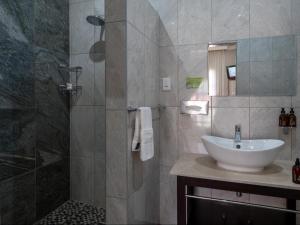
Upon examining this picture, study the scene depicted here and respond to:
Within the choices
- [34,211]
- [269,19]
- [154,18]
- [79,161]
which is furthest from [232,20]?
[34,211]

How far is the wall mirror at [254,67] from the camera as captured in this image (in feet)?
5.11

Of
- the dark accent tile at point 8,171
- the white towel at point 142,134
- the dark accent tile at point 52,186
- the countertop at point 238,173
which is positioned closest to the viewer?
the countertop at point 238,173

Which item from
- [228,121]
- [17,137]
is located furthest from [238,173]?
[17,137]

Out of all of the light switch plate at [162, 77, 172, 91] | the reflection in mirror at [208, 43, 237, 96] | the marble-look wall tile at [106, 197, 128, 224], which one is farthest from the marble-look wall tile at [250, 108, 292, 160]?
the marble-look wall tile at [106, 197, 128, 224]

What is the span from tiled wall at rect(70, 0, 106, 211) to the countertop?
27.0 inches

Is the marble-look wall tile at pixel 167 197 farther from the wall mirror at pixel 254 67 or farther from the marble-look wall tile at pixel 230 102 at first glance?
the wall mirror at pixel 254 67

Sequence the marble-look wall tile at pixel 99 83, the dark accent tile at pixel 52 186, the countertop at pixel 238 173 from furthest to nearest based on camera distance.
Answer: the dark accent tile at pixel 52 186, the marble-look wall tile at pixel 99 83, the countertop at pixel 238 173

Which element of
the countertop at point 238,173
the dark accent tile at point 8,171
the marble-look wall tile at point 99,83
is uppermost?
the marble-look wall tile at point 99,83

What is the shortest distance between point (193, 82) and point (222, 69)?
259 millimetres

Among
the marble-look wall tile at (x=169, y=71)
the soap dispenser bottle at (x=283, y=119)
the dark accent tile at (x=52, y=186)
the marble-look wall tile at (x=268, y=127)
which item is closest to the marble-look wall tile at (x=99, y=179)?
the dark accent tile at (x=52, y=186)

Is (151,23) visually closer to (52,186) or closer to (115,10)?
(115,10)

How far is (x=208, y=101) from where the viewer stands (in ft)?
5.74

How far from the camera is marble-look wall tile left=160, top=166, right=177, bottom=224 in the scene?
188cm

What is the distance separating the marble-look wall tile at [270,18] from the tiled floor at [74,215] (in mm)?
1926
